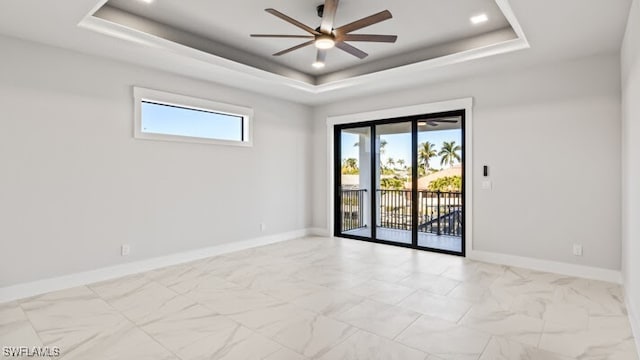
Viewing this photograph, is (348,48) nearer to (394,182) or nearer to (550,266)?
(394,182)

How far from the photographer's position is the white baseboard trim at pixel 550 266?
12.9 ft

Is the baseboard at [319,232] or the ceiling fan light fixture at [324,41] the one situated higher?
the ceiling fan light fixture at [324,41]

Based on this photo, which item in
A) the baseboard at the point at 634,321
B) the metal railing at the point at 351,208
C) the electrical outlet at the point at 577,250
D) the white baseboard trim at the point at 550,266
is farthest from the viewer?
the metal railing at the point at 351,208

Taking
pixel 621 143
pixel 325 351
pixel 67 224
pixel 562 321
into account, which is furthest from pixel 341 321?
pixel 621 143

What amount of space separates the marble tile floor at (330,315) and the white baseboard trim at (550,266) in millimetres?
153

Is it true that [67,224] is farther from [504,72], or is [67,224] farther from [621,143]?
[621,143]

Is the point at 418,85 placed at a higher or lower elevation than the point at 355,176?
Answer: higher

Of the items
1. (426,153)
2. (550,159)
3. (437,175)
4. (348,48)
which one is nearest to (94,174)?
(348,48)

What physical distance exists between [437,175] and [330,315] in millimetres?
3333

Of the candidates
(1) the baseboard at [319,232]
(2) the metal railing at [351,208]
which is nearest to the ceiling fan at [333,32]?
(2) the metal railing at [351,208]

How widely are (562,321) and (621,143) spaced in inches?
91.8

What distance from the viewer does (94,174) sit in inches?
158

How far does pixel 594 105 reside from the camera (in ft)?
13.2

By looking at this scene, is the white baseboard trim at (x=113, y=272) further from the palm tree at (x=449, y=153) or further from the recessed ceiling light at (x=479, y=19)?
the recessed ceiling light at (x=479, y=19)
